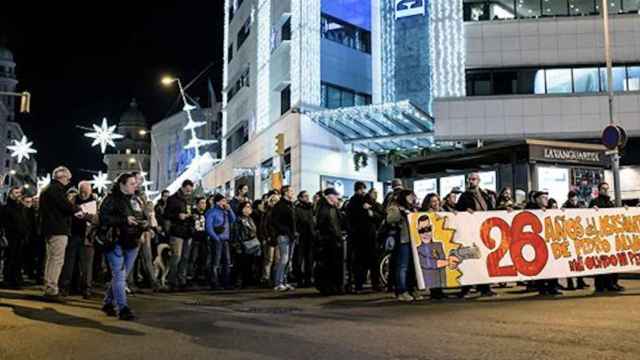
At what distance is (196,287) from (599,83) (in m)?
23.0

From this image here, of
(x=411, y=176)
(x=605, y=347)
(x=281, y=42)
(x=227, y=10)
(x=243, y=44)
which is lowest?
(x=605, y=347)

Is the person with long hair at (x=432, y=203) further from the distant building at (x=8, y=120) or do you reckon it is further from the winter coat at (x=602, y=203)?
the distant building at (x=8, y=120)

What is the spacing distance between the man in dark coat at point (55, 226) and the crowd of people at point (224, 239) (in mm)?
16

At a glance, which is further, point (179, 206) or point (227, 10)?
point (227, 10)

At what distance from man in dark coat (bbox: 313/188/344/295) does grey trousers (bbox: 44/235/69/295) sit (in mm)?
4319

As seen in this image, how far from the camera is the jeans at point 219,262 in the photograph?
13.4 metres

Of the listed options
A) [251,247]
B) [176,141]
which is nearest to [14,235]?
[251,247]

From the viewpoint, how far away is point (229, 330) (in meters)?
7.52

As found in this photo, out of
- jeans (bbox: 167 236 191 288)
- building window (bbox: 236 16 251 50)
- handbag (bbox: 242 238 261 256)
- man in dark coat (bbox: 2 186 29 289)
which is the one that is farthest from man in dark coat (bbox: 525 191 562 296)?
building window (bbox: 236 16 251 50)

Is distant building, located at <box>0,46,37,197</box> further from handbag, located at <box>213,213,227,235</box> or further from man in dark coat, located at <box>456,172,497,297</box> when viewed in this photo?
man in dark coat, located at <box>456,172,497,297</box>

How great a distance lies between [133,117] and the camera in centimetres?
15362

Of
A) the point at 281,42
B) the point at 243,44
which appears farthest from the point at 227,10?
the point at 281,42

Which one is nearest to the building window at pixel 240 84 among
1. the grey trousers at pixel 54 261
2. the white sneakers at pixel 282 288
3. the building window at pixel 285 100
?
the building window at pixel 285 100

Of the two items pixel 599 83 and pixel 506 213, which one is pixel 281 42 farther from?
pixel 506 213
